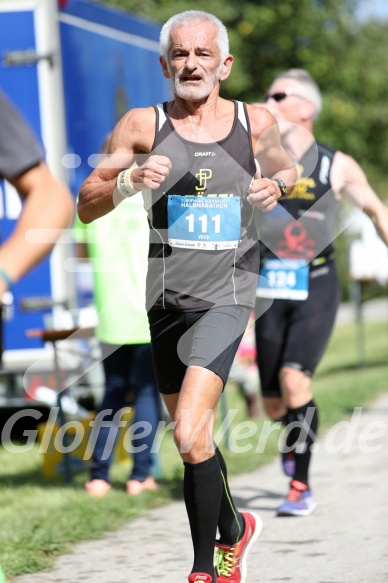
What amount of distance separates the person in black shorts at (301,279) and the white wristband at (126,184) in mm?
2019

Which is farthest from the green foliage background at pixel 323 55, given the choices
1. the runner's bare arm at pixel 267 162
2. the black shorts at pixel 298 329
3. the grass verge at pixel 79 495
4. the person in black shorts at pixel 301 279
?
the runner's bare arm at pixel 267 162

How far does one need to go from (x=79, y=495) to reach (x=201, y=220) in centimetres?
298

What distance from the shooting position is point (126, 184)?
4.16 m

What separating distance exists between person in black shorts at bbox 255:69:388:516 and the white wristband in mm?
2019

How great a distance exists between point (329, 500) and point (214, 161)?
9.04 feet

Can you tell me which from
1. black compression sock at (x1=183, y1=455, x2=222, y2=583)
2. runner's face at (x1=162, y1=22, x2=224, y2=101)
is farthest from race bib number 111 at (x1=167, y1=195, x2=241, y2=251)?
black compression sock at (x1=183, y1=455, x2=222, y2=583)

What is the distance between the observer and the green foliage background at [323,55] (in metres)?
27.0

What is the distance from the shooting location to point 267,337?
6203mm

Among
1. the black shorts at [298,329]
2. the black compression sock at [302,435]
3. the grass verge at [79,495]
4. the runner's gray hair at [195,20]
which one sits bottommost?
the grass verge at [79,495]

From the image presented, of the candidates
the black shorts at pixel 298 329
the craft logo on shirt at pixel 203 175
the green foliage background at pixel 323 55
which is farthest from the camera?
the green foliage background at pixel 323 55

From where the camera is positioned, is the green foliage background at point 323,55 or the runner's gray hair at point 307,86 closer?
the runner's gray hair at point 307,86

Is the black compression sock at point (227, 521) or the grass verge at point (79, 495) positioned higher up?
the black compression sock at point (227, 521)

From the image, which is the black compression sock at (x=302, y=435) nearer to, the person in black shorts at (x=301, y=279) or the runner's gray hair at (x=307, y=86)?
the person in black shorts at (x=301, y=279)

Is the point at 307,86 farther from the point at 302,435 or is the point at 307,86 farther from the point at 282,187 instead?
the point at 282,187
